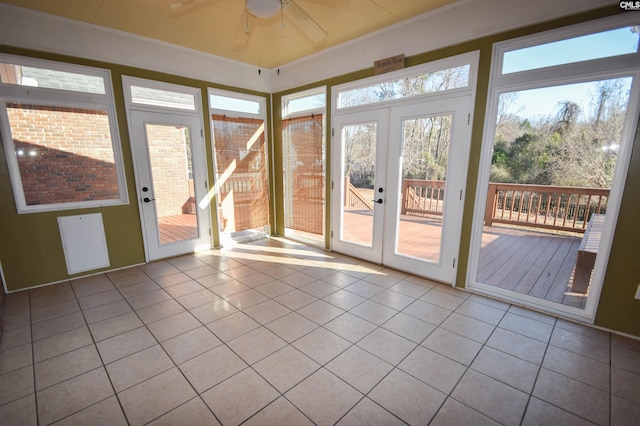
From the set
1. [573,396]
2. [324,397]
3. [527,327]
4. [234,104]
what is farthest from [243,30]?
[573,396]

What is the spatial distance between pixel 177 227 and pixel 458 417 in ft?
13.1

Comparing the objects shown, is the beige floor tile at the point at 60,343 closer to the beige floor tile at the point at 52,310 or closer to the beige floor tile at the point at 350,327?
the beige floor tile at the point at 52,310

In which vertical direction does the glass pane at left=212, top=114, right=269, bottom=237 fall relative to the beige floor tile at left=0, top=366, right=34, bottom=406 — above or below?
above

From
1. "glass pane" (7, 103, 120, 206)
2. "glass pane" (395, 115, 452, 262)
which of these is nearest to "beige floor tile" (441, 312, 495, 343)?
"glass pane" (395, 115, 452, 262)

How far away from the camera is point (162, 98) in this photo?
3.76 meters

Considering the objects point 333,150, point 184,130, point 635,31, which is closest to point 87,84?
point 184,130

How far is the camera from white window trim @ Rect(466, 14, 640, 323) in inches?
83.0

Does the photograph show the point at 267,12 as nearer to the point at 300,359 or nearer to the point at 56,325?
the point at 300,359

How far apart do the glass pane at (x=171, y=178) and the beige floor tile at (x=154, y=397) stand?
8.44 feet

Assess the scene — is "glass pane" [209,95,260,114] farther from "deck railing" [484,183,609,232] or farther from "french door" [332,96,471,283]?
"deck railing" [484,183,609,232]

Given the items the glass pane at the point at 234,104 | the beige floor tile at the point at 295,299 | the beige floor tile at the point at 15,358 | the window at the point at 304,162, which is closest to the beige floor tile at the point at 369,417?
the beige floor tile at the point at 295,299

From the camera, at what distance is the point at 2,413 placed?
5.18 feet

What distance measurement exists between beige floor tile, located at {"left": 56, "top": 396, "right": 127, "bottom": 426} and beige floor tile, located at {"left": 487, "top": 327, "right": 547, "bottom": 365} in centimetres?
256

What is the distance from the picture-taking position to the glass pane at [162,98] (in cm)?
356
